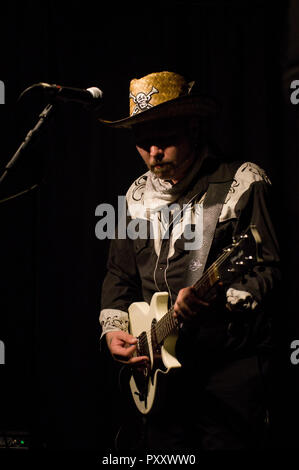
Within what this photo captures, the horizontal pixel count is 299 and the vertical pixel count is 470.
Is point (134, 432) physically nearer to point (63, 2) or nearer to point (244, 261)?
point (244, 261)

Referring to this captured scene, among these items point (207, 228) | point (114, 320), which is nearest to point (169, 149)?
point (207, 228)

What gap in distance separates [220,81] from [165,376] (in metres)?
1.49

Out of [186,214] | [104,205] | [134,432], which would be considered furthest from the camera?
[104,205]

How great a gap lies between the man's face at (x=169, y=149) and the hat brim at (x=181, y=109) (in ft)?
0.11

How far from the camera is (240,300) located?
160 cm

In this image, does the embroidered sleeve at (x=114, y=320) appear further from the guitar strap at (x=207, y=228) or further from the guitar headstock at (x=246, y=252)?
the guitar headstock at (x=246, y=252)

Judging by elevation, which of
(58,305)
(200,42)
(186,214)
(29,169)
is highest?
(200,42)

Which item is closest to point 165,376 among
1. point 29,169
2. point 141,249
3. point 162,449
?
point 162,449

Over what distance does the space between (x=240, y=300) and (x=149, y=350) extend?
59 centimetres

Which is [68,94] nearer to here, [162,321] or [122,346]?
[162,321]

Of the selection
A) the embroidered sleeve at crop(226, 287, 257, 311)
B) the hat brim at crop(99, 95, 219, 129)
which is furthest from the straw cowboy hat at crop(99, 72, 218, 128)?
the embroidered sleeve at crop(226, 287, 257, 311)

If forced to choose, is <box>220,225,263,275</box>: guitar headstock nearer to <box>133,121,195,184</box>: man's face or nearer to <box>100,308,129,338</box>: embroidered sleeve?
<box>133,121,195,184</box>: man's face

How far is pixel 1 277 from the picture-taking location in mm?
2811

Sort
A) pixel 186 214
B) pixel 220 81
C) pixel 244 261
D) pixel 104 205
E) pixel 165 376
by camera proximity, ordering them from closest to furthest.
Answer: pixel 244 261 → pixel 165 376 → pixel 186 214 → pixel 220 81 → pixel 104 205
